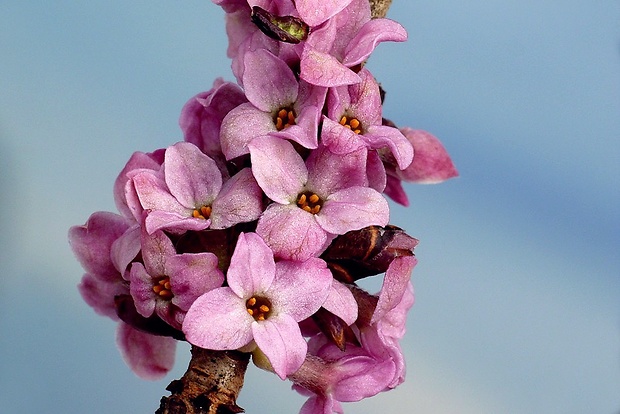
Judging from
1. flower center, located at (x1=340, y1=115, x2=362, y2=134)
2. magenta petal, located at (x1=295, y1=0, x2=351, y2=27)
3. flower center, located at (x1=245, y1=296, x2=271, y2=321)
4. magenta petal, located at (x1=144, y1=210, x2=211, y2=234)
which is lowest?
flower center, located at (x1=245, y1=296, x2=271, y2=321)

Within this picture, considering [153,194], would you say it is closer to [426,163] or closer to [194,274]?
[194,274]

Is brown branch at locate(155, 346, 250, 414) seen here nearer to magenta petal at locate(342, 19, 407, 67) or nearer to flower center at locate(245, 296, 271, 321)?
flower center at locate(245, 296, 271, 321)

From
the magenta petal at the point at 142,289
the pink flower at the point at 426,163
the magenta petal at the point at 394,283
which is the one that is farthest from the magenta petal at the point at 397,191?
the magenta petal at the point at 142,289

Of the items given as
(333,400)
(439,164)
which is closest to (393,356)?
(333,400)

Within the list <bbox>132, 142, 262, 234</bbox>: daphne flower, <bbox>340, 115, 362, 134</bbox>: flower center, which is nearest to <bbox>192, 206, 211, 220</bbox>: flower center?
<bbox>132, 142, 262, 234</bbox>: daphne flower

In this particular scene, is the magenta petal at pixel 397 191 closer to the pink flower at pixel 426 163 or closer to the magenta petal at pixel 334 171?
the pink flower at pixel 426 163

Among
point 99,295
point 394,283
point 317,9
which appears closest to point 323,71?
point 317,9
